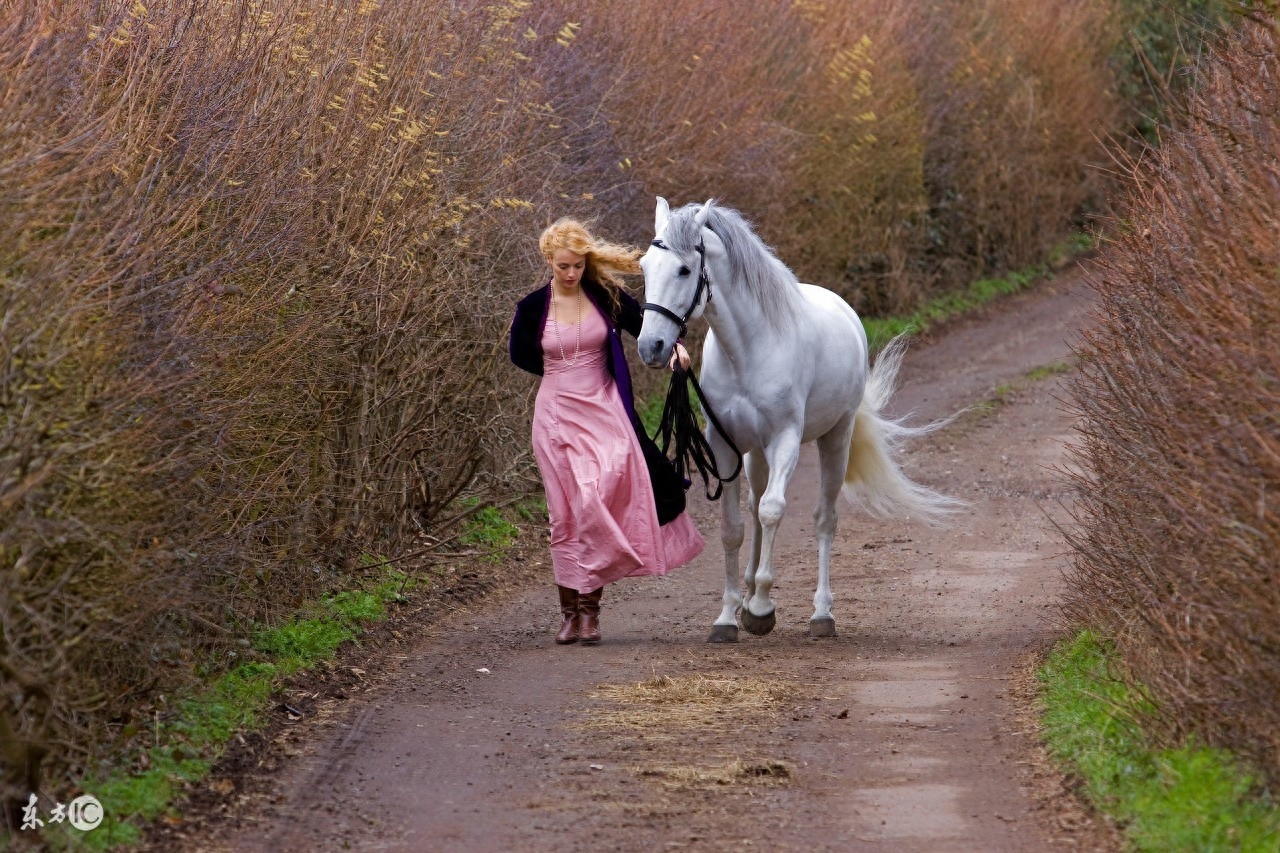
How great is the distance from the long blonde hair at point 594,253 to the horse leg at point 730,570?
3.86 ft

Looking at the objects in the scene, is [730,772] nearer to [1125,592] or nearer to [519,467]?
[1125,592]

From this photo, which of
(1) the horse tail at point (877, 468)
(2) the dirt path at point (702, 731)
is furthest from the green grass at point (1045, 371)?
(1) the horse tail at point (877, 468)

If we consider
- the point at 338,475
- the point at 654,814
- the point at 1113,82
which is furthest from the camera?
the point at 1113,82

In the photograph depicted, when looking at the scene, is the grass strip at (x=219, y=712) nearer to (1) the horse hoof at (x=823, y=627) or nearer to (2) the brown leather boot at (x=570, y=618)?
(2) the brown leather boot at (x=570, y=618)

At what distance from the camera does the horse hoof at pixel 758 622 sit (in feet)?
28.4

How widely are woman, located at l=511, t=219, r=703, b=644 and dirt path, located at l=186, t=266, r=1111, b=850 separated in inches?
17.6

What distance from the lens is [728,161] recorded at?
53.2ft

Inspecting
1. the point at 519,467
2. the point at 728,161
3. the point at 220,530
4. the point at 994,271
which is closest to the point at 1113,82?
the point at 994,271

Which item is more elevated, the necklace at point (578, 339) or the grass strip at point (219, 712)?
the necklace at point (578, 339)

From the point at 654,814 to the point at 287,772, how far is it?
1.43 meters

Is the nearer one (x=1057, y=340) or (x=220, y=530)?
(x=220, y=530)

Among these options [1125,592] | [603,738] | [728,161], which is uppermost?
[728,161]

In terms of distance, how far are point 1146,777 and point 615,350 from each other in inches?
152

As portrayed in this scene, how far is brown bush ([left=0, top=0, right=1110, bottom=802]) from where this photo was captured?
17.1ft
